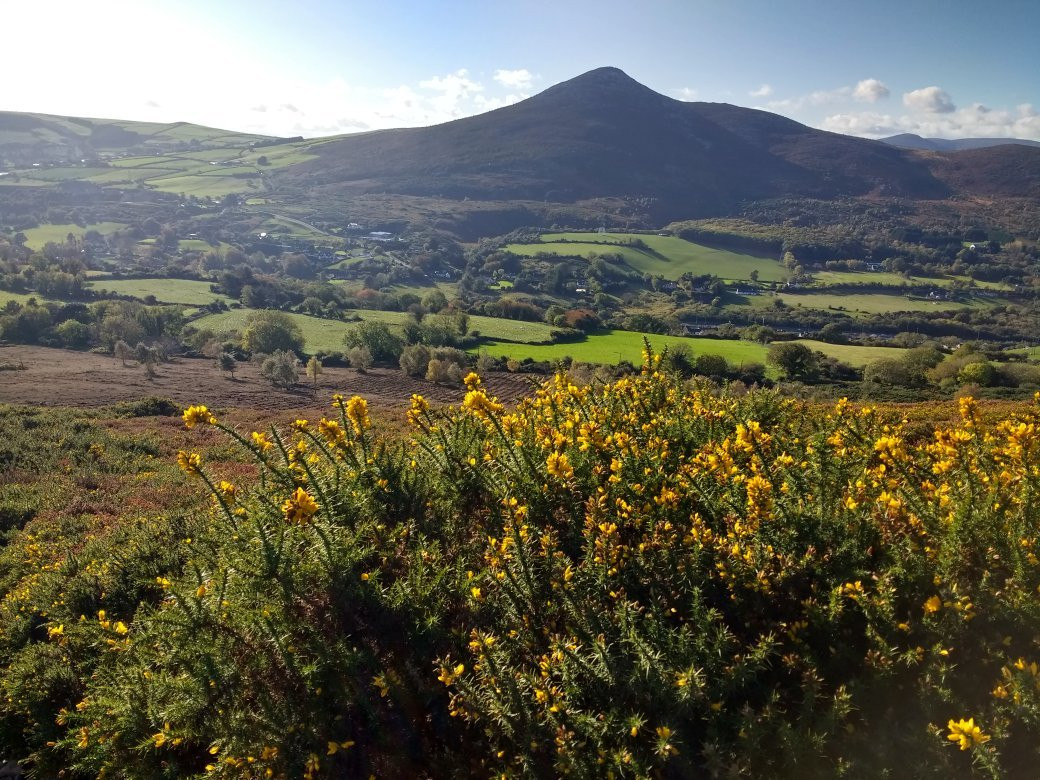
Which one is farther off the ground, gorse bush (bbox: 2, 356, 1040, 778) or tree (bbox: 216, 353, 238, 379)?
gorse bush (bbox: 2, 356, 1040, 778)

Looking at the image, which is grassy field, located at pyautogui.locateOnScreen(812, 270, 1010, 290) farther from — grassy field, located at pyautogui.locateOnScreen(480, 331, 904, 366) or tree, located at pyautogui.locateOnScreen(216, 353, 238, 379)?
tree, located at pyautogui.locateOnScreen(216, 353, 238, 379)

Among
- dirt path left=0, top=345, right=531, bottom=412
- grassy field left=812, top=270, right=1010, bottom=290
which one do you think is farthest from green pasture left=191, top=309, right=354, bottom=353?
grassy field left=812, top=270, right=1010, bottom=290

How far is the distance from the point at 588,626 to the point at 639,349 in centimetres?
4882

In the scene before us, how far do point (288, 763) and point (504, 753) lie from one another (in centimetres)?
131

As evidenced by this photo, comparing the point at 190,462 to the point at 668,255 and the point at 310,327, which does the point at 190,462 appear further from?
the point at 668,255

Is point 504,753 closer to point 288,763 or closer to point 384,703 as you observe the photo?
point 384,703

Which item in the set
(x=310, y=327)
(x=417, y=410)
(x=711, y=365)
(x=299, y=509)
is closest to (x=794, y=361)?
(x=711, y=365)

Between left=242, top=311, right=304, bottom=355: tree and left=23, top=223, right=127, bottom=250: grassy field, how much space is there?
66.8 metres

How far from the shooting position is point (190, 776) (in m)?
3.53

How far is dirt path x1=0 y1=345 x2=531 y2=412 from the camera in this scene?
34.7 metres

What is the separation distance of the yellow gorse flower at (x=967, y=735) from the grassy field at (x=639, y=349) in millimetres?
41562

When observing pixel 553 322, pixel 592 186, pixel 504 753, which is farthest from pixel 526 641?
A: pixel 592 186

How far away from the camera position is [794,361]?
43062 mm

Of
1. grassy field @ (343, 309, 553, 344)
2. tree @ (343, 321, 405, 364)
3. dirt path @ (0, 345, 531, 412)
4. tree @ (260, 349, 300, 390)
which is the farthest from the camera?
grassy field @ (343, 309, 553, 344)
